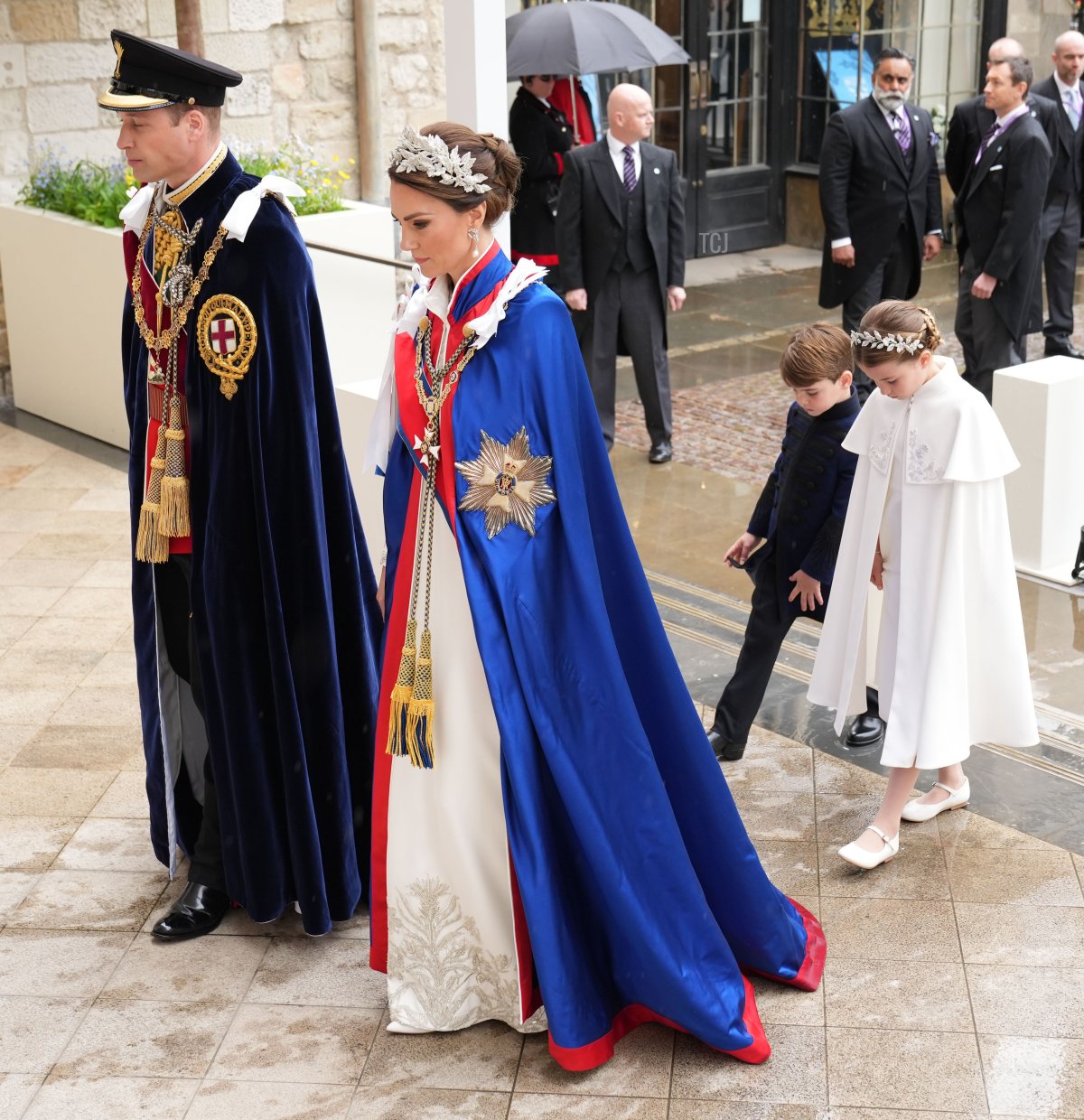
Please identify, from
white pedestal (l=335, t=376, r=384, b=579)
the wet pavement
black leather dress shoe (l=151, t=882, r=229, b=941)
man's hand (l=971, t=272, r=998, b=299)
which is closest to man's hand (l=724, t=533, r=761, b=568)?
the wet pavement

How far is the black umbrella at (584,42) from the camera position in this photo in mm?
7680

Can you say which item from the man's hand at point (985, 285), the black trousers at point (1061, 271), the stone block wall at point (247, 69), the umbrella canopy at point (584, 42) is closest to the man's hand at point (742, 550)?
the man's hand at point (985, 285)

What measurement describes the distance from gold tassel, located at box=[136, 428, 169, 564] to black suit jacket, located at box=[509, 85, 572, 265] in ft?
16.3

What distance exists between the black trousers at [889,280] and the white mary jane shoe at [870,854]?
4060 millimetres

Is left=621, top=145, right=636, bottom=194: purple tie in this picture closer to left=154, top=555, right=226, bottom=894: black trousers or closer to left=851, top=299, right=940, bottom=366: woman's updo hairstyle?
left=851, top=299, right=940, bottom=366: woman's updo hairstyle

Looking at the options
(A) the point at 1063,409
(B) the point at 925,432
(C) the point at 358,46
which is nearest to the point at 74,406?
(C) the point at 358,46

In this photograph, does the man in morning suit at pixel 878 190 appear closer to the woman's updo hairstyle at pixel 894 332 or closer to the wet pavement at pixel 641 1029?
the wet pavement at pixel 641 1029

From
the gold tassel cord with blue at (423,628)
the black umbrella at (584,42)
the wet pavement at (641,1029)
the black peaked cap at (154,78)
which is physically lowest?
the wet pavement at (641,1029)

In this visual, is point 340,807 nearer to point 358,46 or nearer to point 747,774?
point 747,774

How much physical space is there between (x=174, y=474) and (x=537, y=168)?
519 cm

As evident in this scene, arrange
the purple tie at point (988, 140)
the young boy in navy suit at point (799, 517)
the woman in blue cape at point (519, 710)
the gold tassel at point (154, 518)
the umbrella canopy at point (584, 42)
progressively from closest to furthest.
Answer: the woman in blue cape at point (519, 710) < the gold tassel at point (154, 518) < the young boy in navy suit at point (799, 517) < the purple tie at point (988, 140) < the umbrella canopy at point (584, 42)

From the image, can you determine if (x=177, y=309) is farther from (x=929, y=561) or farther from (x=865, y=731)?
(x=865, y=731)

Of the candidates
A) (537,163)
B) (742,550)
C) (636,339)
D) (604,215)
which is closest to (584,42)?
(537,163)

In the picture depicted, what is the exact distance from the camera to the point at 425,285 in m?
3.01
